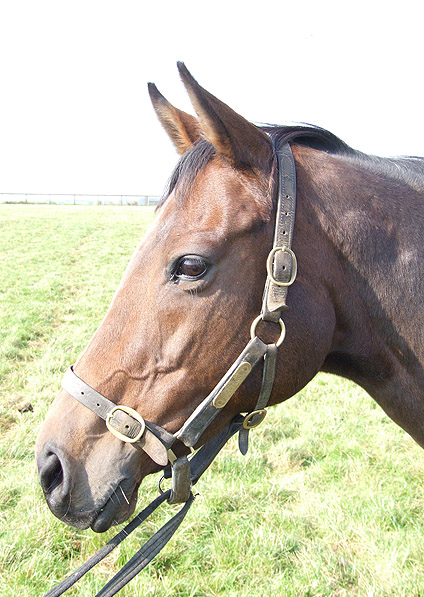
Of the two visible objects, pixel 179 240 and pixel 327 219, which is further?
pixel 327 219

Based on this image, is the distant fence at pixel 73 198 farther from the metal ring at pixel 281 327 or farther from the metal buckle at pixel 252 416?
the metal ring at pixel 281 327

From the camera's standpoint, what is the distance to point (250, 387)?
190 centimetres

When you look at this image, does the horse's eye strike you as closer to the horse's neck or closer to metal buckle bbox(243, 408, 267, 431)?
the horse's neck

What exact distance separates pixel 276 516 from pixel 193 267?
103 inches

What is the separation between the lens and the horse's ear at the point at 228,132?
1.69 meters

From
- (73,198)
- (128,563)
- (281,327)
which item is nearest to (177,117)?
(281,327)

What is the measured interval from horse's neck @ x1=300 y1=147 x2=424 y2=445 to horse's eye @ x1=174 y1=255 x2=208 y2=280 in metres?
0.58

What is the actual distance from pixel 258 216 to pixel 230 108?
46 cm

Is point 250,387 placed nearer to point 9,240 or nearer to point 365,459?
point 365,459

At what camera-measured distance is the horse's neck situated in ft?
6.40

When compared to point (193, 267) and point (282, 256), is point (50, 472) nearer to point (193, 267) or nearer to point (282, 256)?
point (193, 267)

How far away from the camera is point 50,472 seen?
5.82 feet

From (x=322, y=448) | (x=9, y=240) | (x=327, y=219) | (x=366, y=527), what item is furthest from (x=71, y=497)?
(x=9, y=240)

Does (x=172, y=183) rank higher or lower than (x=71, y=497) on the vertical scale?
higher
